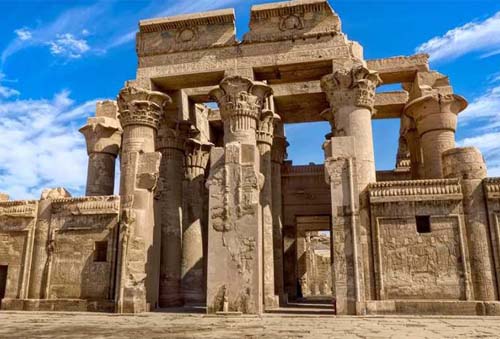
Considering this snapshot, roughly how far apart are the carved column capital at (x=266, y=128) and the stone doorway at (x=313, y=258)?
7.71 meters

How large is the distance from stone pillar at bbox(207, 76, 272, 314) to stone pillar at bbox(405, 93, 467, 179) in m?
6.69

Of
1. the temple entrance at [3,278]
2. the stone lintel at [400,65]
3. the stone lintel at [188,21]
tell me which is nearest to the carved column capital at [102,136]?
the stone lintel at [188,21]

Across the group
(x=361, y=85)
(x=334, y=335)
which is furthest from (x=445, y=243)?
(x=334, y=335)

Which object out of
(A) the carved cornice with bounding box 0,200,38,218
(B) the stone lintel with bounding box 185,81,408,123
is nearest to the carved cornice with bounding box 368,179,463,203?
(B) the stone lintel with bounding box 185,81,408,123

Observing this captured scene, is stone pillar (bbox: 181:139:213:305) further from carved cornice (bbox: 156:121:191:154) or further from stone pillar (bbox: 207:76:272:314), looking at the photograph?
stone pillar (bbox: 207:76:272:314)

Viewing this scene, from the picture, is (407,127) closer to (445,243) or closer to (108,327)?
(445,243)

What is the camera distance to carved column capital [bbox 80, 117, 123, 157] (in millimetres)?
17781

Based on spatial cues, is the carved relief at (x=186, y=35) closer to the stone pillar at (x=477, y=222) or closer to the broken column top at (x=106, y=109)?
the broken column top at (x=106, y=109)

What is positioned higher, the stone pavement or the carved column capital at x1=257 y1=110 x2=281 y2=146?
the carved column capital at x1=257 y1=110 x2=281 y2=146

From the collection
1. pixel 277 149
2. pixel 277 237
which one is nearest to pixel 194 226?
pixel 277 237

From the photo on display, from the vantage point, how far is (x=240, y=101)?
13.0 m

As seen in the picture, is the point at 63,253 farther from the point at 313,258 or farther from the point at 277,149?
the point at 313,258

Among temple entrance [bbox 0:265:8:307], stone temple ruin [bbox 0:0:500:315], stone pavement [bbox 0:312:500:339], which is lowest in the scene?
stone pavement [bbox 0:312:500:339]

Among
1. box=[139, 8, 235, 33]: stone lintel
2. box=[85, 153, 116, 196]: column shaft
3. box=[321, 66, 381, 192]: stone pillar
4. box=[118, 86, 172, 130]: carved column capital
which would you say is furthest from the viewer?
box=[85, 153, 116, 196]: column shaft
